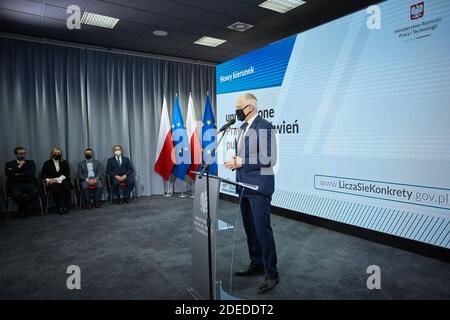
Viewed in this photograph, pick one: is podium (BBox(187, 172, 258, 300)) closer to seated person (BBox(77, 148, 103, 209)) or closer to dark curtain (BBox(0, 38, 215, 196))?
seated person (BBox(77, 148, 103, 209))

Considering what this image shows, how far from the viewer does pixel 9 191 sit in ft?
17.2

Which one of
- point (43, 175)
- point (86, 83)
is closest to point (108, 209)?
point (43, 175)

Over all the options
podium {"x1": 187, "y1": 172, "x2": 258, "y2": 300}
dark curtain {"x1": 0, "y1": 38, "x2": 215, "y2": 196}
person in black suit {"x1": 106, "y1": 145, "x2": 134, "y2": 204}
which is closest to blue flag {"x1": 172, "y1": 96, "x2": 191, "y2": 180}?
dark curtain {"x1": 0, "y1": 38, "x2": 215, "y2": 196}

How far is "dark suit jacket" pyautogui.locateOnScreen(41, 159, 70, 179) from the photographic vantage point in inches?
223

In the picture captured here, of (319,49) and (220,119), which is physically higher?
(319,49)

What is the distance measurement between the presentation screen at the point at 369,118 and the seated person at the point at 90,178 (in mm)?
3587

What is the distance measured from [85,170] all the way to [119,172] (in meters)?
0.66

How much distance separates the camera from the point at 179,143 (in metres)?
7.08

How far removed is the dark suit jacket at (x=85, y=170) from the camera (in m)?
6.05

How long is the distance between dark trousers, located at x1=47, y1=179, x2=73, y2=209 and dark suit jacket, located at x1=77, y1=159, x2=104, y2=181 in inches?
13.9
